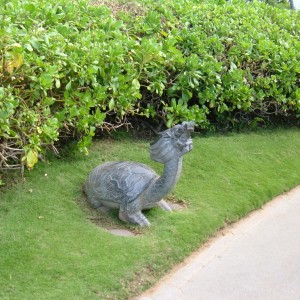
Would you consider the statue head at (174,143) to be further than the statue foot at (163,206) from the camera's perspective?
No

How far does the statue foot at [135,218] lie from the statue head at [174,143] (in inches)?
19.1

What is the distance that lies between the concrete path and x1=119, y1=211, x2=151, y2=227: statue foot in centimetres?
50

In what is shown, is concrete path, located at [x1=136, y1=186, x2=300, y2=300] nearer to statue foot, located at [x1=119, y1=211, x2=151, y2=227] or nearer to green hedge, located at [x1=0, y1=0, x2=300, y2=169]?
statue foot, located at [x1=119, y1=211, x2=151, y2=227]

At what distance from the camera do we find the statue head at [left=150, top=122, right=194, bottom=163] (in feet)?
14.9

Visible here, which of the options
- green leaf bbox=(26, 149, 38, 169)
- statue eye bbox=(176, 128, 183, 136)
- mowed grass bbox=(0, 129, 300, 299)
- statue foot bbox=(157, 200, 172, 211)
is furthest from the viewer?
statue foot bbox=(157, 200, 172, 211)

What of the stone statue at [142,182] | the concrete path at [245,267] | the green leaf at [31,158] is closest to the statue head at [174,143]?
the stone statue at [142,182]

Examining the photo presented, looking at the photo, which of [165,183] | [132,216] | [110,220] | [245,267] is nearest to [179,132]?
[165,183]

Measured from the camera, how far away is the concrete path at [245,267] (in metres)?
4.02

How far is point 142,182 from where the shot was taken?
4770 millimetres

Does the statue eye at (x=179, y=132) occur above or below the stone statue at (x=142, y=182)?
above

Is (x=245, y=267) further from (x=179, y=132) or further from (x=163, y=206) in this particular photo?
(x=179, y=132)

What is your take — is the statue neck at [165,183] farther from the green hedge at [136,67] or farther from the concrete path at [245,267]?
the green hedge at [136,67]

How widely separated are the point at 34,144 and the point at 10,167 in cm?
34

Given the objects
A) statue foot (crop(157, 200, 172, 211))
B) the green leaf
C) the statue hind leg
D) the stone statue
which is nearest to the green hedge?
the green leaf
